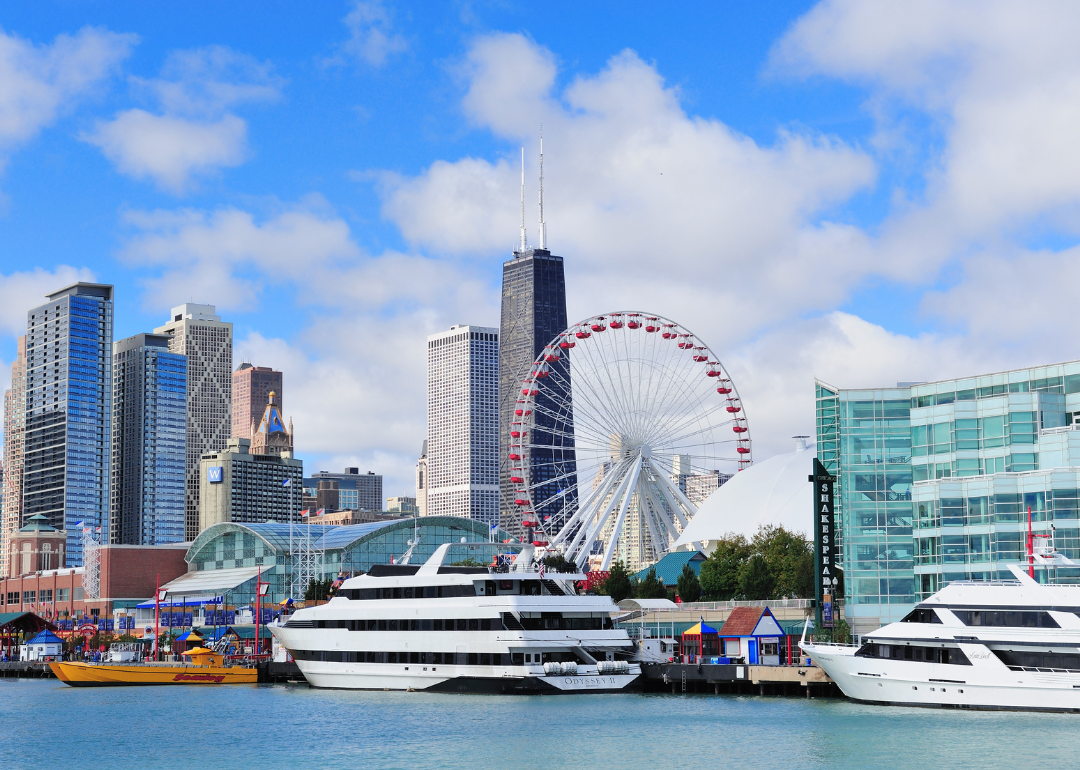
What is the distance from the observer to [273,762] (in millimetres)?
55031

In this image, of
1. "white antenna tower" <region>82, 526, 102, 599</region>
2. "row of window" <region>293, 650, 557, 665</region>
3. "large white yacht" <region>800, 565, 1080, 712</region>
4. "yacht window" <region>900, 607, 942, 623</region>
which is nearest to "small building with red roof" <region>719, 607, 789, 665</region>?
"row of window" <region>293, 650, 557, 665</region>

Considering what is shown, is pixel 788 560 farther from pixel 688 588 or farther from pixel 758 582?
pixel 688 588

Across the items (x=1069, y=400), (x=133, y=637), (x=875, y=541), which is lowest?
(x=133, y=637)

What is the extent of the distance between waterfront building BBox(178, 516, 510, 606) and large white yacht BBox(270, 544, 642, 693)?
3271 inches

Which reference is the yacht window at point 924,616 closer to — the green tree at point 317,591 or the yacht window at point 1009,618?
the yacht window at point 1009,618

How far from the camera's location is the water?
52844 mm

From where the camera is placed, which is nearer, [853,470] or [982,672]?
[982,672]

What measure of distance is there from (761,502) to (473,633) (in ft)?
225

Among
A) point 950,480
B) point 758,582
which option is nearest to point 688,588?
point 758,582

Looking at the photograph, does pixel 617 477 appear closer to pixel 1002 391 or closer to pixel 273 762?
pixel 1002 391

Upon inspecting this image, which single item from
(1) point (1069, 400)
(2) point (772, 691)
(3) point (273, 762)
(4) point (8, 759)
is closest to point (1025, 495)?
(1) point (1069, 400)

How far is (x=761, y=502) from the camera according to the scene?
463 ft

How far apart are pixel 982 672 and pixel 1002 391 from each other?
2815 cm

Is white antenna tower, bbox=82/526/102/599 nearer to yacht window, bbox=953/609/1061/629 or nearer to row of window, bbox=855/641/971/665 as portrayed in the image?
row of window, bbox=855/641/971/665
